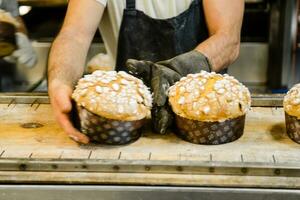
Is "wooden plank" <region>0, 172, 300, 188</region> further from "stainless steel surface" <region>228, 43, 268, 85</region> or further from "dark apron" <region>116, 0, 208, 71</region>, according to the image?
"stainless steel surface" <region>228, 43, 268, 85</region>

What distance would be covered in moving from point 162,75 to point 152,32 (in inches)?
28.7

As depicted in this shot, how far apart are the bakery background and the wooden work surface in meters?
1.74

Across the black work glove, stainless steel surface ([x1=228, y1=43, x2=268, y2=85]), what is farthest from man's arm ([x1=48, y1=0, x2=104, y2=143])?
stainless steel surface ([x1=228, y1=43, x2=268, y2=85])

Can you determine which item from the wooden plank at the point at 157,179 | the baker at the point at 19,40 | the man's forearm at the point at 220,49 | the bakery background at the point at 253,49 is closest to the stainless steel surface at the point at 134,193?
the wooden plank at the point at 157,179

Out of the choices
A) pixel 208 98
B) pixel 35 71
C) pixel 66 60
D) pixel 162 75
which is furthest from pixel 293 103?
pixel 35 71

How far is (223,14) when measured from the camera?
2.15 m

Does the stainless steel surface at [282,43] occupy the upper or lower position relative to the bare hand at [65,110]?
lower

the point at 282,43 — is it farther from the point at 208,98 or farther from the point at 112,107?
the point at 112,107

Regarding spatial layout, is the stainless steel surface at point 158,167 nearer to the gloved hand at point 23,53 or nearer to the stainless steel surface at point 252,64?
the gloved hand at point 23,53

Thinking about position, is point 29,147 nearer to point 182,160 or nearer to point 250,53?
point 182,160

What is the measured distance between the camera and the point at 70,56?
6.48 ft

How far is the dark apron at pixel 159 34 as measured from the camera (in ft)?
7.43

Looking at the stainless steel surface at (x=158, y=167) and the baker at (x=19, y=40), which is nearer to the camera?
the stainless steel surface at (x=158, y=167)

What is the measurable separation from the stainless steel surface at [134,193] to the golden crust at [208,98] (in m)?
0.26
